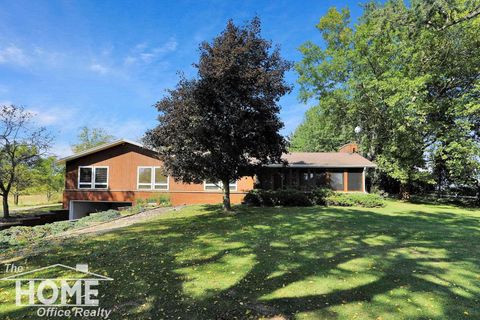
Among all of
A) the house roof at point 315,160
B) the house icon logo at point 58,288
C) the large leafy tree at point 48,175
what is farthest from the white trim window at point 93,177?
the house icon logo at point 58,288

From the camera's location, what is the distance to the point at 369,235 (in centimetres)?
932

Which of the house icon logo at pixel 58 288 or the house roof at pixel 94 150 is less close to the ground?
the house roof at pixel 94 150

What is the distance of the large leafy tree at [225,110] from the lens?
11992 millimetres

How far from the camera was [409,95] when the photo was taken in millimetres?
20656

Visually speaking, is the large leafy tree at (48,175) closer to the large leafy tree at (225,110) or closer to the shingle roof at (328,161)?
the large leafy tree at (225,110)

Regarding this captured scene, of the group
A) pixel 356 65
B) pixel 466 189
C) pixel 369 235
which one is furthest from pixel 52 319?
pixel 466 189

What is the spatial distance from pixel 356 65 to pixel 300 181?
36.7 ft

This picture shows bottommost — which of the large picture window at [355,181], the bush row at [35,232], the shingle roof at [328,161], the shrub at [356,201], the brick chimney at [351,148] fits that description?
the bush row at [35,232]

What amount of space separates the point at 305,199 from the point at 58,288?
48.3ft

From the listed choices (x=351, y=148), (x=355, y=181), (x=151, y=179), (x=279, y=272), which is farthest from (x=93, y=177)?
(x=351, y=148)

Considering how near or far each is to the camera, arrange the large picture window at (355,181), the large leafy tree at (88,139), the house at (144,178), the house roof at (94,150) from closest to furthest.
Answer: the house at (144,178) < the house roof at (94,150) < the large picture window at (355,181) < the large leafy tree at (88,139)

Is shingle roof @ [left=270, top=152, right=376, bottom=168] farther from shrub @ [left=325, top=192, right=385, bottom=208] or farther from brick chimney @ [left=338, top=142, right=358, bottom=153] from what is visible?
shrub @ [left=325, top=192, right=385, bottom=208]

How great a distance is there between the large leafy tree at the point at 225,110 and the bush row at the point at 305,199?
15.8ft

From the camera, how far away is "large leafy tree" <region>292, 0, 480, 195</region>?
2062 centimetres
